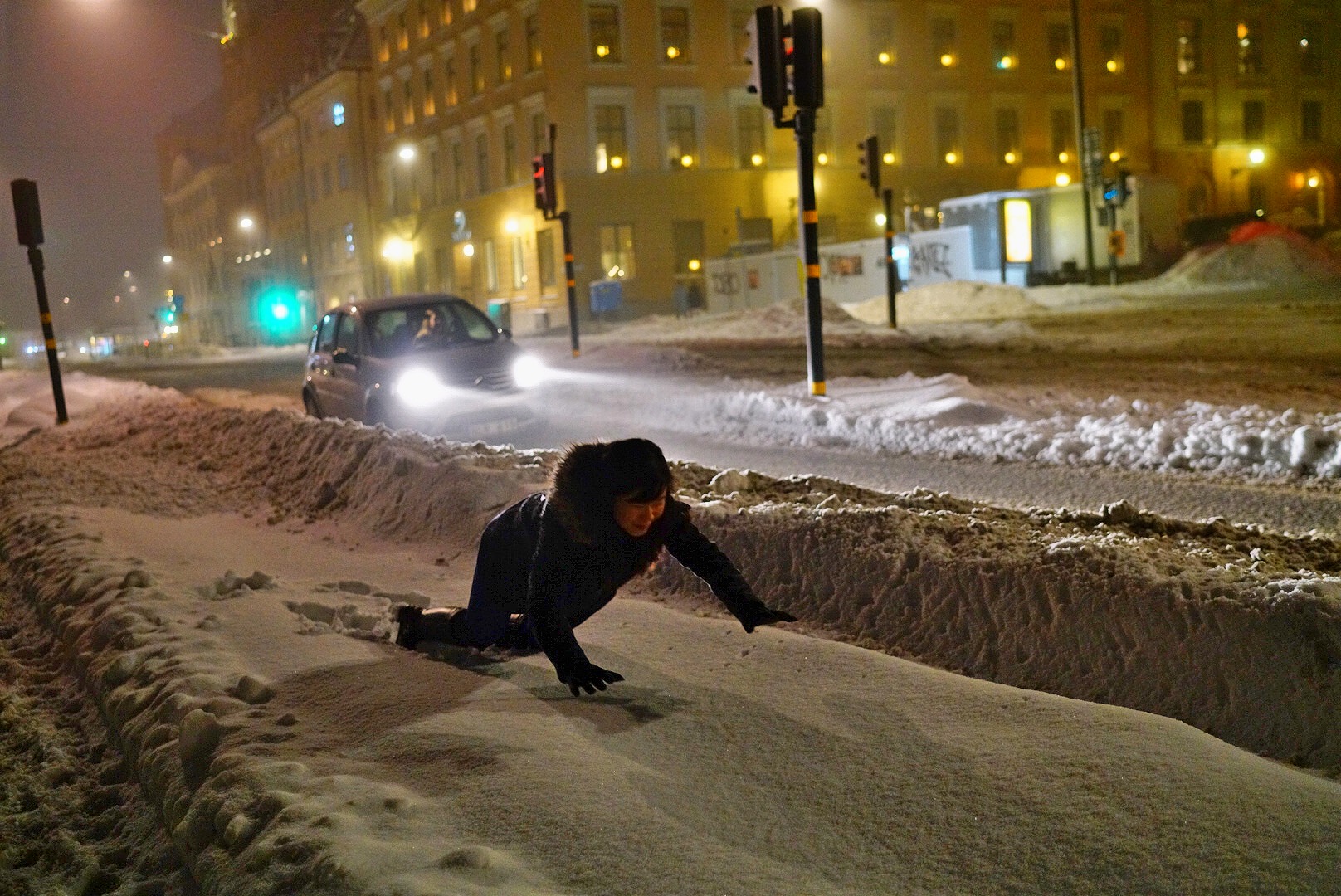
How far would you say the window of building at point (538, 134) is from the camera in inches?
1853

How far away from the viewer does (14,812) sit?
409cm

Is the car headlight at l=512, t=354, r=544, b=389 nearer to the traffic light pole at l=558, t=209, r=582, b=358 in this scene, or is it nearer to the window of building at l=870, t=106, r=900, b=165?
the traffic light pole at l=558, t=209, r=582, b=358

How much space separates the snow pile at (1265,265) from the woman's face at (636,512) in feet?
101

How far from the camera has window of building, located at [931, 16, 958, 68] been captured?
2130 inches

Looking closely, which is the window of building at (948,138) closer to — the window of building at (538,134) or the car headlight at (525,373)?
the window of building at (538,134)

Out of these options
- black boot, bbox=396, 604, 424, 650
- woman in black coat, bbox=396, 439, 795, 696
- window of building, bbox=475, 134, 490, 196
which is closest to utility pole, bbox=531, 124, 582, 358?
black boot, bbox=396, 604, 424, 650

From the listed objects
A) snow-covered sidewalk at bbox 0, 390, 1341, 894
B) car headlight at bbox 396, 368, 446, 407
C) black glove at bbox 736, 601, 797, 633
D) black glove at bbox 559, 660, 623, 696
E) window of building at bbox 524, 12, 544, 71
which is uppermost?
window of building at bbox 524, 12, 544, 71

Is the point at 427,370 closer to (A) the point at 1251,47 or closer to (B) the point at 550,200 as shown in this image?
(B) the point at 550,200

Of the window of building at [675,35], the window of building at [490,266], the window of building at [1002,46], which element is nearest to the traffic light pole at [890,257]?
the window of building at [675,35]

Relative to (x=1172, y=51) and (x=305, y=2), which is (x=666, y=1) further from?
(x=305, y=2)

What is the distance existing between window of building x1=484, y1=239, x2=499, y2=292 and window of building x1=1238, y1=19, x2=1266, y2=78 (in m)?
38.1

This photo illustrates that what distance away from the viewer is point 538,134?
47531mm

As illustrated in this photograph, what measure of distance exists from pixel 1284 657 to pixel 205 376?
94.8 feet

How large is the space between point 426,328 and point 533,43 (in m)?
36.7
